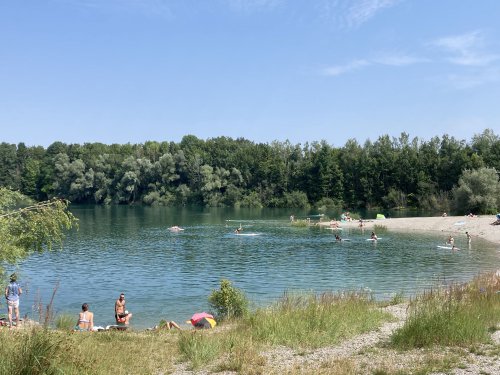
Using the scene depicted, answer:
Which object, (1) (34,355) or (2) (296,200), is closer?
(1) (34,355)

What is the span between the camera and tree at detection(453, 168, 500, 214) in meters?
85.3

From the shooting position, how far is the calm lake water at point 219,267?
29.1m

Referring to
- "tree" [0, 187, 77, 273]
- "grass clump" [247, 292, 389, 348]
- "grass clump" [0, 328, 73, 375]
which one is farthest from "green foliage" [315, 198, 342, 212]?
"grass clump" [0, 328, 73, 375]

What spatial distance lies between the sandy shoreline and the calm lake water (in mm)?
4715

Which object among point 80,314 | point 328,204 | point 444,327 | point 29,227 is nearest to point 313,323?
point 444,327

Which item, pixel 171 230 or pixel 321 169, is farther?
pixel 321 169

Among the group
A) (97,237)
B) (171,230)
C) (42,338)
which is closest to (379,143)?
(171,230)

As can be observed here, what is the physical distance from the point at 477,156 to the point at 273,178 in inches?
2192

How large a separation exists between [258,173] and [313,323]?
124354 mm

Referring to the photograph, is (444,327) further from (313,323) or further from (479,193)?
(479,193)

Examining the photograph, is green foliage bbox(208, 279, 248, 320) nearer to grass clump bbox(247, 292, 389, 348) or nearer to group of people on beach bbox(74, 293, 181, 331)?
group of people on beach bbox(74, 293, 181, 331)

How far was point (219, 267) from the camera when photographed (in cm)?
4116

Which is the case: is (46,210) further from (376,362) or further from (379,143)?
(379,143)

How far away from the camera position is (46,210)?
13.7 metres
